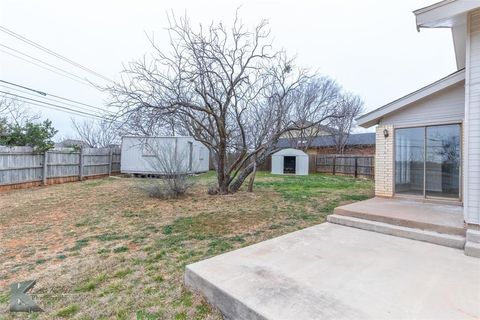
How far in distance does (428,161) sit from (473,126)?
295 centimetres

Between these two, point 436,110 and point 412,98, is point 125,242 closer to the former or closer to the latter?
point 412,98

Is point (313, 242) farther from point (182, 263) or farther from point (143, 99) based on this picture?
point (143, 99)

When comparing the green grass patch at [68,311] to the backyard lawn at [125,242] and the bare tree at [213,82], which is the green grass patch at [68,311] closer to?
the backyard lawn at [125,242]

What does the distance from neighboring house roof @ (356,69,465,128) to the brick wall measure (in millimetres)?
339

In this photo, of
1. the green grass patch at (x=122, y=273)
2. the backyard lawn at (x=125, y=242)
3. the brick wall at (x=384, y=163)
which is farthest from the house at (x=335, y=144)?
the green grass patch at (x=122, y=273)

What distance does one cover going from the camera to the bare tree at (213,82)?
667cm

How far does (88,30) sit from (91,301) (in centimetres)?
1030

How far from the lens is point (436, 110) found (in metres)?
5.78

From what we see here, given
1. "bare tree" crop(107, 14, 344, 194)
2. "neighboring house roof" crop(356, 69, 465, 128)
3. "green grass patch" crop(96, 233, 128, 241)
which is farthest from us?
"bare tree" crop(107, 14, 344, 194)

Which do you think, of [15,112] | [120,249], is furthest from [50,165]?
[15,112]

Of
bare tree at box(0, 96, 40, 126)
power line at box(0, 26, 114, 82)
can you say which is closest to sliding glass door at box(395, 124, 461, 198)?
power line at box(0, 26, 114, 82)

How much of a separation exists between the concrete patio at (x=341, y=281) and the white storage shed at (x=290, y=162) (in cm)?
1336
